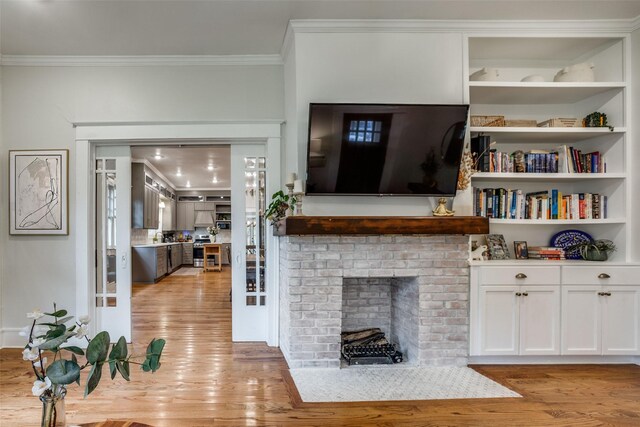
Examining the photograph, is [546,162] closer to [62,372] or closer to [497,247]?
[497,247]

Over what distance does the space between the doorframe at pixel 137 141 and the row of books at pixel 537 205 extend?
6.37ft

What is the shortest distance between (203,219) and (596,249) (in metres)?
12.0

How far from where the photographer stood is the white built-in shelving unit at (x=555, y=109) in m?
3.47

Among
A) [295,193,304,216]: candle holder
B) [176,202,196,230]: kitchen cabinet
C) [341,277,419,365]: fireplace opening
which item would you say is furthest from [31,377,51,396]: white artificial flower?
[176,202,196,230]: kitchen cabinet

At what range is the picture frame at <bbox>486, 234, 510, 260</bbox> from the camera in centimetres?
362

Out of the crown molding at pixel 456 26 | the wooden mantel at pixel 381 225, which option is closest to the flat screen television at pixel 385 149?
the wooden mantel at pixel 381 225

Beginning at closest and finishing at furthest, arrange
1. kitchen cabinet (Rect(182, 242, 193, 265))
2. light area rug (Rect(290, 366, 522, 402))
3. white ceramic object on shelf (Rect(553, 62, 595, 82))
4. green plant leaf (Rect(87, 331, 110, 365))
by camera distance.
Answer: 1. green plant leaf (Rect(87, 331, 110, 365))
2. light area rug (Rect(290, 366, 522, 402))
3. white ceramic object on shelf (Rect(553, 62, 595, 82))
4. kitchen cabinet (Rect(182, 242, 193, 265))

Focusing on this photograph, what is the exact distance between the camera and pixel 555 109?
3906 mm

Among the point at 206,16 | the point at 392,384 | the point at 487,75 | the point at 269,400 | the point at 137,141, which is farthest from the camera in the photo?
the point at 137,141

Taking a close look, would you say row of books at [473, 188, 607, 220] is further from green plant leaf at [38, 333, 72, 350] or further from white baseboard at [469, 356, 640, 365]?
green plant leaf at [38, 333, 72, 350]

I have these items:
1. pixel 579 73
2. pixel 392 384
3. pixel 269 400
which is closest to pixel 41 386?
pixel 269 400

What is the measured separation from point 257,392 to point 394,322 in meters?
1.48

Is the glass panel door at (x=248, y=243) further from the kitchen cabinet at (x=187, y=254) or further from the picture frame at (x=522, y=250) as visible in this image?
the kitchen cabinet at (x=187, y=254)

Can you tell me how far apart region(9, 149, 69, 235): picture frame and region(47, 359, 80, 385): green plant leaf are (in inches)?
132
